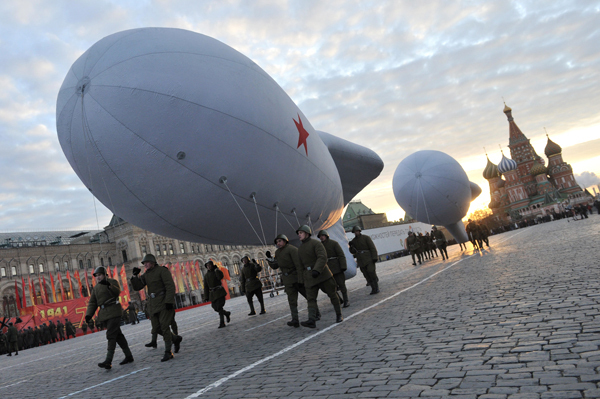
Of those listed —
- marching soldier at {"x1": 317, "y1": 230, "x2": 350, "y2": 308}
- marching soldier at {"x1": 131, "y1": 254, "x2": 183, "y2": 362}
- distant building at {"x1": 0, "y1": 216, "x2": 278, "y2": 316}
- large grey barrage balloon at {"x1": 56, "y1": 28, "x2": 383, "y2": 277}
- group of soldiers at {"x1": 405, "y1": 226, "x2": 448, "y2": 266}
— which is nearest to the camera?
large grey barrage balloon at {"x1": 56, "y1": 28, "x2": 383, "y2": 277}

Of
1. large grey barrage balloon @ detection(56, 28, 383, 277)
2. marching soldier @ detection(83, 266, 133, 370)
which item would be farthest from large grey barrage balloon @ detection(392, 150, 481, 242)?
marching soldier @ detection(83, 266, 133, 370)

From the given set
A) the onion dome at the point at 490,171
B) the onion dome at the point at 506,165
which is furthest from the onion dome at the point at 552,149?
the onion dome at the point at 490,171

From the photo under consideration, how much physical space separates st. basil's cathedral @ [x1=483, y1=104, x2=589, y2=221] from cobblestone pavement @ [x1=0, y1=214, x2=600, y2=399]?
4098 inches

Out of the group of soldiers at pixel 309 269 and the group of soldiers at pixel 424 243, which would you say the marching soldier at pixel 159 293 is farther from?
the group of soldiers at pixel 424 243

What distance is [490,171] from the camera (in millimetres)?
119875

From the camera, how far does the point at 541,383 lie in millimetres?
3154

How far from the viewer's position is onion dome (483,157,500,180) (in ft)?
390

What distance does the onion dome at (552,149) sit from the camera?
113 metres

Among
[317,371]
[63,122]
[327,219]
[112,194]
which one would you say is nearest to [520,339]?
[317,371]

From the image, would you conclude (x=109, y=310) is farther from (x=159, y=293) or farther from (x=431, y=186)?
(x=431, y=186)

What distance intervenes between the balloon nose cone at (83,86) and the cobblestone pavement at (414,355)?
486 cm

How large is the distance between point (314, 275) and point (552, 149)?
127618mm

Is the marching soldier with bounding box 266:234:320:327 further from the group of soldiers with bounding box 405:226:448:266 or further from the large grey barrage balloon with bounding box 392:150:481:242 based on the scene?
the large grey barrage balloon with bounding box 392:150:481:242

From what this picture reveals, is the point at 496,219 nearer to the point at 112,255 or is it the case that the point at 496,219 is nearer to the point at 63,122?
the point at 112,255
